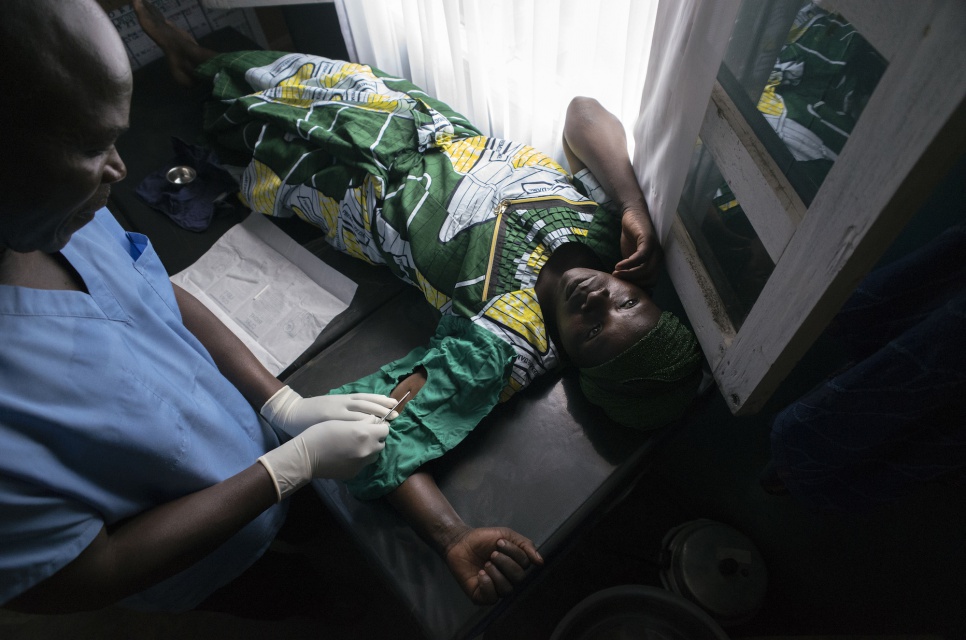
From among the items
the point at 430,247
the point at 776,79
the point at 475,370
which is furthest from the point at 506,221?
the point at 776,79

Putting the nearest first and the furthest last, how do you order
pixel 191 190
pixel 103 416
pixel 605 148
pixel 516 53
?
pixel 103 416 < pixel 605 148 < pixel 516 53 < pixel 191 190

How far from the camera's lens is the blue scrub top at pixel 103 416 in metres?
0.67

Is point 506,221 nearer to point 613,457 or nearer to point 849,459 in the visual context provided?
point 613,457

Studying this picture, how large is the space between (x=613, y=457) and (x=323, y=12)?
221 cm

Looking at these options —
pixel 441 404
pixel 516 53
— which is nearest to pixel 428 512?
pixel 441 404

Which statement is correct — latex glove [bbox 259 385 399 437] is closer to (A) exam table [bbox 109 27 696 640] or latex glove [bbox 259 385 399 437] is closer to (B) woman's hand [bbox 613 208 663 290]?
(A) exam table [bbox 109 27 696 640]

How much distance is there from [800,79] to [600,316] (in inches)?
22.4

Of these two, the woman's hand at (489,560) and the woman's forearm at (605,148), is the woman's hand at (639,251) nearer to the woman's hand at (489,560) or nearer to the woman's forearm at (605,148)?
the woman's forearm at (605,148)

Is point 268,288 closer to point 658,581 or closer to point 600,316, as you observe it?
point 600,316

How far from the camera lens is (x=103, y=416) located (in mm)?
736

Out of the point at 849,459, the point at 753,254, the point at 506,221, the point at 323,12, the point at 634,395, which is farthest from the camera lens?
the point at 323,12

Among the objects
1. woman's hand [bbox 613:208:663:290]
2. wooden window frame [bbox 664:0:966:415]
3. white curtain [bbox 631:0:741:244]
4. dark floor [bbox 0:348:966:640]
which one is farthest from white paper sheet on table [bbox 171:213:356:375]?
wooden window frame [bbox 664:0:966:415]

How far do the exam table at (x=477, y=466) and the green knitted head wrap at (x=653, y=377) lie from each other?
7 cm

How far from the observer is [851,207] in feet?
1.92
